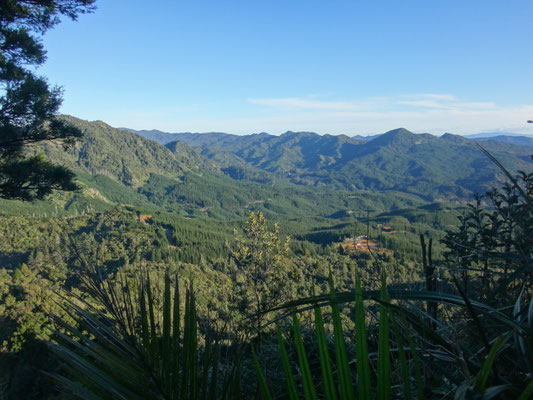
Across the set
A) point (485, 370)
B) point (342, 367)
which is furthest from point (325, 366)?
point (485, 370)

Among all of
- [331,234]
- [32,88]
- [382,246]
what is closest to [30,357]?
[32,88]

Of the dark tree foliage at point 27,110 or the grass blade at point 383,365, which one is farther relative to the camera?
the dark tree foliage at point 27,110

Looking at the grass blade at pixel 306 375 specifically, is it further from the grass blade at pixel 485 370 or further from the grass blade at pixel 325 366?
the grass blade at pixel 485 370

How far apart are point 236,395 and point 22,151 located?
29.4 feet

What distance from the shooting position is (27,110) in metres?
6.87

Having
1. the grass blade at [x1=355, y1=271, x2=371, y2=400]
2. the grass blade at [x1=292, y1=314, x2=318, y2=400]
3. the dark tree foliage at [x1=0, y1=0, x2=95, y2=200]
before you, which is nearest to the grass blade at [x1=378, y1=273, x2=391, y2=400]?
the grass blade at [x1=355, y1=271, x2=371, y2=400]

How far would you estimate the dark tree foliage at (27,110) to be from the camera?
648cm

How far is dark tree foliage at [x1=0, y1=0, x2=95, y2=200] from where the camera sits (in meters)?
6.48

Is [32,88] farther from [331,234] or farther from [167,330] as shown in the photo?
[331,234]

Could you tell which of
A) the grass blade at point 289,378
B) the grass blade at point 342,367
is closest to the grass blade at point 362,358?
the grass blade at point 342,367

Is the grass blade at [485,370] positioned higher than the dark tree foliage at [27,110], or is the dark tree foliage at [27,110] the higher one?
the dark tree foliage at [27,110]

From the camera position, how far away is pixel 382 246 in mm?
1701

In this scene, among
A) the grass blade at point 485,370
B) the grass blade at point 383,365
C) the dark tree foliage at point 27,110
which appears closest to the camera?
the grass blade at point 485,370

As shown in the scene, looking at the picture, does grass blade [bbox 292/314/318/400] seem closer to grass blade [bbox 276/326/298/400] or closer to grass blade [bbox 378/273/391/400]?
grass blade [bbox 276/326/298/400]
